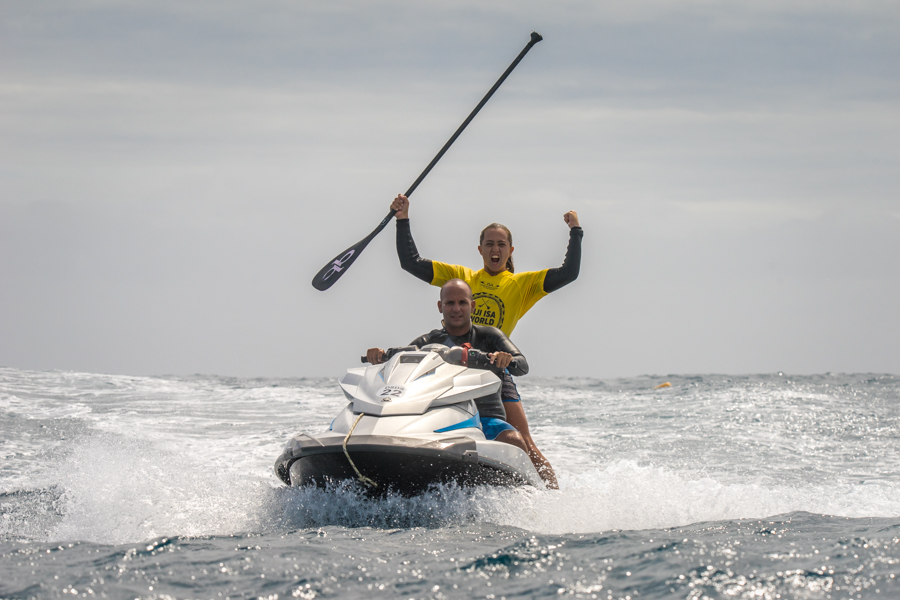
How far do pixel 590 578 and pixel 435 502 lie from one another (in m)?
1.14

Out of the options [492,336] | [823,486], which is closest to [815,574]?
[492,336]

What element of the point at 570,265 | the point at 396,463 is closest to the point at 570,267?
the point at 570,265

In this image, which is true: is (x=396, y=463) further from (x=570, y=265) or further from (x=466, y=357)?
(x=570, y=265)

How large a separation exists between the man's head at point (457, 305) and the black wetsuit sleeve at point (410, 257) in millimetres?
779

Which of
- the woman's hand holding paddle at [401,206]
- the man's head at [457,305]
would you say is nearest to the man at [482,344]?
the man's head at [457,305]

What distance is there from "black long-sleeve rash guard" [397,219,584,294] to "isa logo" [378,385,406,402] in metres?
1.55

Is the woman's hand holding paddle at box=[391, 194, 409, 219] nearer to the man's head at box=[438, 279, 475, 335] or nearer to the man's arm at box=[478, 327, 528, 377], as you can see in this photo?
the man's head at box=[438, 279, 475, 335]

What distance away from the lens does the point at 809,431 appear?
8602 millimetres

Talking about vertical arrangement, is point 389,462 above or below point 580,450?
above

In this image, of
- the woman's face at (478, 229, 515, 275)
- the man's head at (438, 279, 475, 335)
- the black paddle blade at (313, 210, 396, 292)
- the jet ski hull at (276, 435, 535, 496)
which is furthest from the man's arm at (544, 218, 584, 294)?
the jet ski hull at (276, 435, 535, 496)

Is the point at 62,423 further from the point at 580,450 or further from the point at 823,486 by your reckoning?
the point at 823,486

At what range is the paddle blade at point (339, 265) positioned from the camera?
19.5 ft

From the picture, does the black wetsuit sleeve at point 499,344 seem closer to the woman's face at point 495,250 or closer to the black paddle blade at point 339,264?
the woman's face at point 495,250

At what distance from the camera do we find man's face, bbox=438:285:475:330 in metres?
4.51
